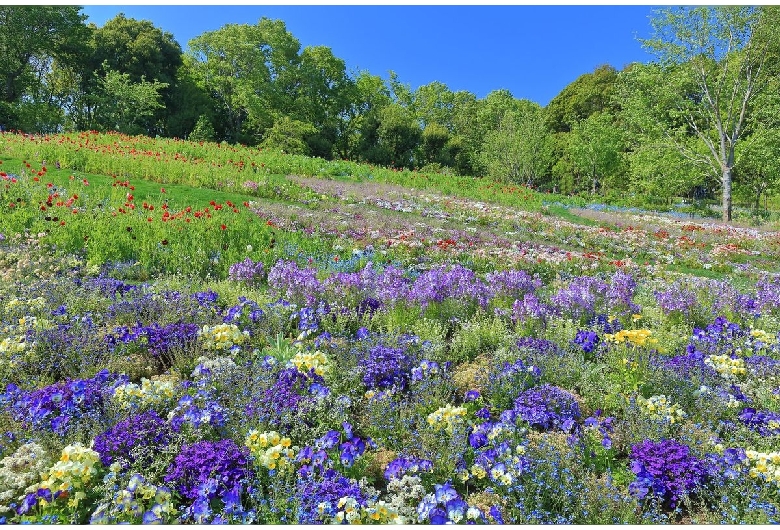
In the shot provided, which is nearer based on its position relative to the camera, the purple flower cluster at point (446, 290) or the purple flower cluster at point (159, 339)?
the purple flower cluster at point (159, 339)

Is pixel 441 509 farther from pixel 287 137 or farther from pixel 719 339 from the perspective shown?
pixel 287 137

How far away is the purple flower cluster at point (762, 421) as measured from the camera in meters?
3.81

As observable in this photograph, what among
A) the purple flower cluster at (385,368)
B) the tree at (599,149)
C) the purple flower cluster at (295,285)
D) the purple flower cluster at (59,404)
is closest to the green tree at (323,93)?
the tree at (599,149)

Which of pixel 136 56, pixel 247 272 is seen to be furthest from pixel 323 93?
pixel 247 272

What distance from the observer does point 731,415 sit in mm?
4223

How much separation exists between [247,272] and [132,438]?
448cm

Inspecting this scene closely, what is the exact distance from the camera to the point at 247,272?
25.1ft

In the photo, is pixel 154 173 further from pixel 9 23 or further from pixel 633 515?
pixel 9 23

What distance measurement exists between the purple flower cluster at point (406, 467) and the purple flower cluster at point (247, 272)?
5.05 meters


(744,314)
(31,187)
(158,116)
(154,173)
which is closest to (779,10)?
(744,314)

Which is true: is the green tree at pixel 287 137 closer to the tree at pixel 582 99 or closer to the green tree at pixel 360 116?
the green tree at pixel 360 116

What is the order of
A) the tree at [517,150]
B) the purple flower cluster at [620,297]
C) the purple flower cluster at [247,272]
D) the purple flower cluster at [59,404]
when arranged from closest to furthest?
the purple flower cluster at [59,404] < the purple flower cluster at [620,297] < the purple flower cluster at [247,272] < the tree at [517,150]

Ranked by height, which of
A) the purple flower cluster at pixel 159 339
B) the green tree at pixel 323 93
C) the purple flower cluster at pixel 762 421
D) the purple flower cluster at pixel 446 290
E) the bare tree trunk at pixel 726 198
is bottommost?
the purple flower cluster at pixel 762 421

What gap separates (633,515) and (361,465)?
1.90 metres
